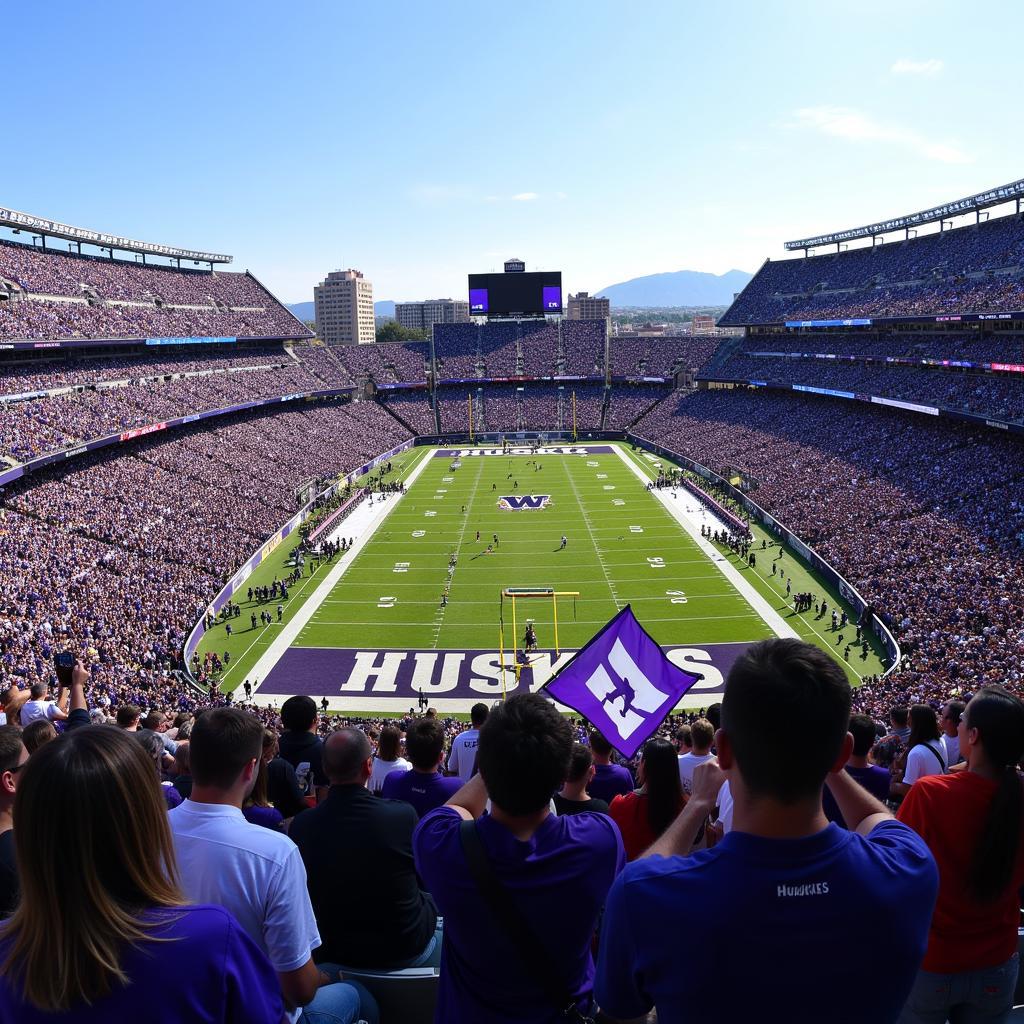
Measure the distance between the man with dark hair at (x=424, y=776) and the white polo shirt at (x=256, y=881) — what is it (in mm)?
2605

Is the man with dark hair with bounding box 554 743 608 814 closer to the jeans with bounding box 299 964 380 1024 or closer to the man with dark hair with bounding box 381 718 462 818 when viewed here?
the man with dark hair with bounding box 381 718 462 818

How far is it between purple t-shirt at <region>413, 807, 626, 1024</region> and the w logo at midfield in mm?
45903

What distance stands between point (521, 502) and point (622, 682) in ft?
136

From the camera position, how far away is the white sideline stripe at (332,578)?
27.9 meters

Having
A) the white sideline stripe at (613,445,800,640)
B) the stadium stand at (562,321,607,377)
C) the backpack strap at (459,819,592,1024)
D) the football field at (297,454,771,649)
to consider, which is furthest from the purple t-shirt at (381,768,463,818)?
the stadium stand at (562,321,607,377)

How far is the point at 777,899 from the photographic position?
220 cm

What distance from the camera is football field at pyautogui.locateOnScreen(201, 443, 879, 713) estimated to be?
2655cm

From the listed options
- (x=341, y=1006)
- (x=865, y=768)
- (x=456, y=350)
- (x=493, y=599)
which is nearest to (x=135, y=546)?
(x=493, y=599)

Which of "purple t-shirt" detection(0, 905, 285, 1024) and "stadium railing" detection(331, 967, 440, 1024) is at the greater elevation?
"purple t-shirt" detection(0, 905, 285, 1024)

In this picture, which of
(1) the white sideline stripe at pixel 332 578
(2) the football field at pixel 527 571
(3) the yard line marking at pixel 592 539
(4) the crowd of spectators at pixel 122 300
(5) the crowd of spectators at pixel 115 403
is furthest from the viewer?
(4) the crowd of spectators at pixel 122 300

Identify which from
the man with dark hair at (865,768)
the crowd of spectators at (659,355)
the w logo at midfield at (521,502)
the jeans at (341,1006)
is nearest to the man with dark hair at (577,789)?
the jeans at (341,1006)

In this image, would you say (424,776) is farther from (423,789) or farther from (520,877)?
(520,877)

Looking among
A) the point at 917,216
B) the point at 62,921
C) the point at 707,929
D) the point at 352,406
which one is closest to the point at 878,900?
the point at 707,929

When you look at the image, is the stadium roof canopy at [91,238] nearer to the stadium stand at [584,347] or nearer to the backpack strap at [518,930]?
the stadium stand at [584,347]
